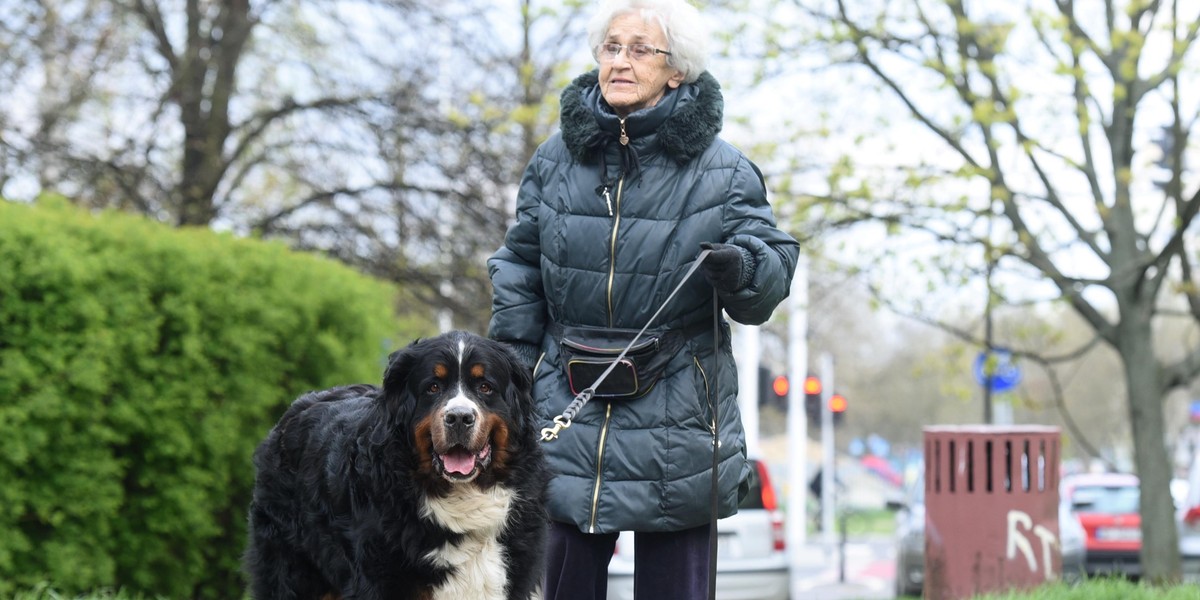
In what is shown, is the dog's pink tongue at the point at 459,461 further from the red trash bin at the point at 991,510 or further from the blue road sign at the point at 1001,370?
the blue road sign at the point at 1001,370

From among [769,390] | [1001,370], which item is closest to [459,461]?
[1001,370]

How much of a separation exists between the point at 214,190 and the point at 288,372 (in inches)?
207

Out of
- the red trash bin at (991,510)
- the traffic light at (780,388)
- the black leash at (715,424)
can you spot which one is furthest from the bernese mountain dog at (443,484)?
the traffic light at (780,388)

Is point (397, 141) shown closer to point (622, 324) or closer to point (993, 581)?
point (993, 581)

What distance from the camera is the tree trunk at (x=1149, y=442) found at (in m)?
11.0

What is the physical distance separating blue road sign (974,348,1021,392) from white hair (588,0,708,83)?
25.6 ft

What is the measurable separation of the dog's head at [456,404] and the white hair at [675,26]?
1.04 meters

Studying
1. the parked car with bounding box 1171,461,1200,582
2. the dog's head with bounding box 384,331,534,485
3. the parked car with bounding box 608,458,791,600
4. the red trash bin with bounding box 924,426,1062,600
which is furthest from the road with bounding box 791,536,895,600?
the dog's head with bounding box 384,331,534,485

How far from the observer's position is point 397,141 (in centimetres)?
1464

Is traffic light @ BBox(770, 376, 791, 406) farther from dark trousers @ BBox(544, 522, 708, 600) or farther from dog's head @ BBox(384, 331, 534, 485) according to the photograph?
dog's head @ BBox(384, 331, 534, 485)

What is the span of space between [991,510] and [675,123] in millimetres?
4910

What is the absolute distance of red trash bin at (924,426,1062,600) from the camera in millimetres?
7984

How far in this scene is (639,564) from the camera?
409cm

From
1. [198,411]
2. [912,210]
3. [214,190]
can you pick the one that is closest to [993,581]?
[912,210]
